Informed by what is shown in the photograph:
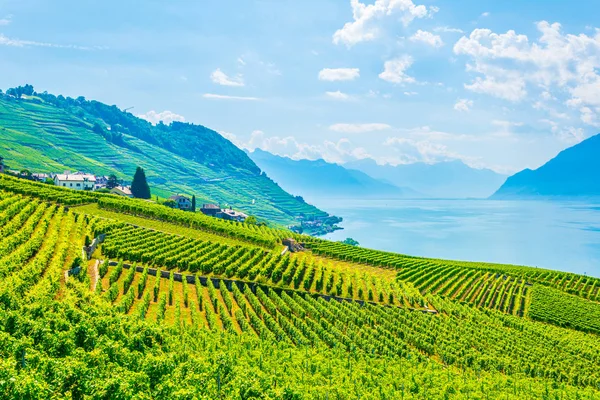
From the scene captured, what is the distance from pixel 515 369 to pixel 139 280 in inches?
1530

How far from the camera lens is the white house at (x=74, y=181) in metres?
144

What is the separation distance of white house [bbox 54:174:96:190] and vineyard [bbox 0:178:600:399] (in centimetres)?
7562

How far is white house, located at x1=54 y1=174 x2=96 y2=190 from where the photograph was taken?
14375 centimetres

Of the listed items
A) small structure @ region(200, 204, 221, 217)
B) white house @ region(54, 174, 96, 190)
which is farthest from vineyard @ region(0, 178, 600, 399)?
small structure @ region(200, 204, 221, 217)

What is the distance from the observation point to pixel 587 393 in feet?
101

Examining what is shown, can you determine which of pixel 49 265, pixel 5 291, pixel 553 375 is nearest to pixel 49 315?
pixel 5 291

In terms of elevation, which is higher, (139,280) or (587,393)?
(139,280)

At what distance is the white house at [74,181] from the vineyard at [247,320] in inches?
2977

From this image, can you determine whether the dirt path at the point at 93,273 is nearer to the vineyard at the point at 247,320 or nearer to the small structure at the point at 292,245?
the vineyard at the point at 247,320

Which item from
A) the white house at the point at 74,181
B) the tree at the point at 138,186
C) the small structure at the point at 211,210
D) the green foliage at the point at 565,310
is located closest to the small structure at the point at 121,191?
the tree at the point at 138,186

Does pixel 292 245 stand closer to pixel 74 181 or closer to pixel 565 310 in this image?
pixel 565 310

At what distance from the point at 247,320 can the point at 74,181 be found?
13131cm

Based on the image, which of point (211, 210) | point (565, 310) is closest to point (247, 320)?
point (565, 310)

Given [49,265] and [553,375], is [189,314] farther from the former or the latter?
[553,375]
